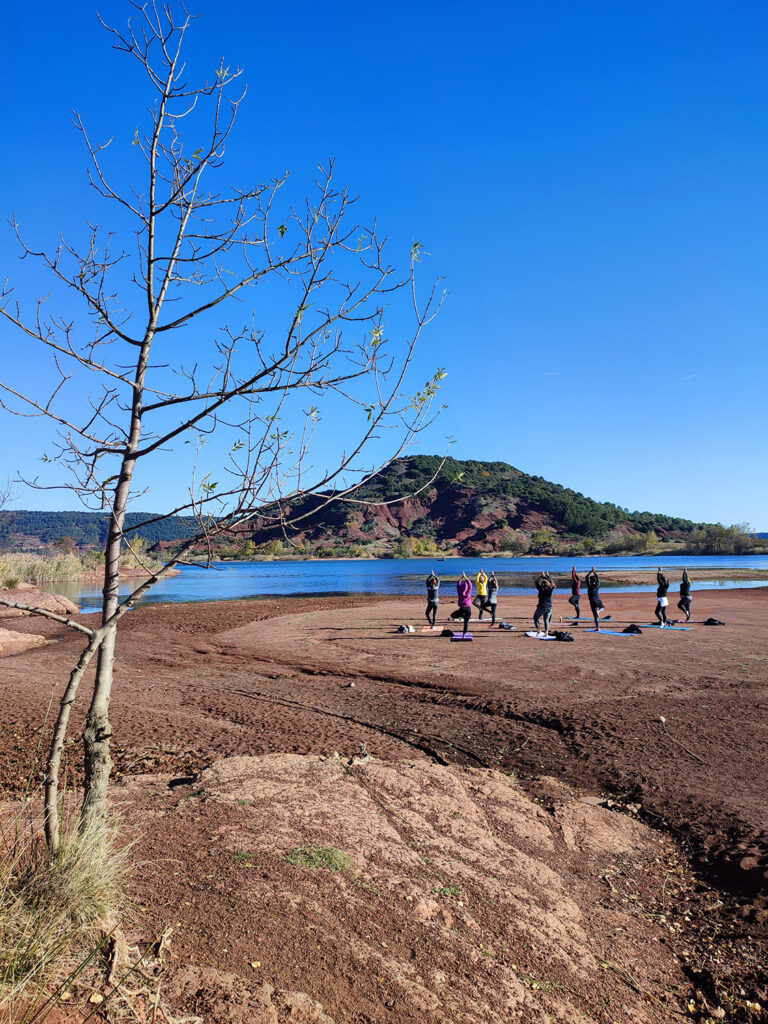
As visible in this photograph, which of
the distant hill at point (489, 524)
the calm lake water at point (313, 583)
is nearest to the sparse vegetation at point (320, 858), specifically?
the calm lake water at point (313, 583)

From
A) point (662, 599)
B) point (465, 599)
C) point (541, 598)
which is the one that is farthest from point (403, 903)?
point (662, 599)

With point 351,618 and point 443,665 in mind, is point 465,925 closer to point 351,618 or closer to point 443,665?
point 443,665

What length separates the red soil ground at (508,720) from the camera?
5.52 meters

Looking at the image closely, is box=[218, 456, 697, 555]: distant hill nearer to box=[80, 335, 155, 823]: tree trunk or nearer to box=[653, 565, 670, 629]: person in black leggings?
box=[653, 565, 670, 629]: person in black leggings

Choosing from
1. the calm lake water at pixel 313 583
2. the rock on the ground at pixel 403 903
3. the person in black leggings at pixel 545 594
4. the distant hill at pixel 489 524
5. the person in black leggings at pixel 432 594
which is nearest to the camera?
the rock on the ground at pixel 403 903

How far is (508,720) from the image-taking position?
33.4ft

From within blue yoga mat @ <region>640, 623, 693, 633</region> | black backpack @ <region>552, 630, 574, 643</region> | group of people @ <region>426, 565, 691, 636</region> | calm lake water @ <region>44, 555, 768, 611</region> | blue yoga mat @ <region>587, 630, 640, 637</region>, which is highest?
group of people @ <region>426, 565, 691, 636</region>

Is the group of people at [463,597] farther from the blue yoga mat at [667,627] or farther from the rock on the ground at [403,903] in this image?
the rock on the ground at [403,903]

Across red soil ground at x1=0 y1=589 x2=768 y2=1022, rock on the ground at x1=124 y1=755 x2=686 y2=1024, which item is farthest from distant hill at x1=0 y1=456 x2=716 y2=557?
rock on the ground at x1=124 y1=755 x2=686 y2=1024

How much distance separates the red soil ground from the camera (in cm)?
552

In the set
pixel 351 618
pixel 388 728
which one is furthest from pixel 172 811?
pixel 351 618

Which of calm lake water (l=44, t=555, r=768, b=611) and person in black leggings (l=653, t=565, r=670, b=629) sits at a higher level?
person in black leggings (l=653, t=565, r=670, b=629)

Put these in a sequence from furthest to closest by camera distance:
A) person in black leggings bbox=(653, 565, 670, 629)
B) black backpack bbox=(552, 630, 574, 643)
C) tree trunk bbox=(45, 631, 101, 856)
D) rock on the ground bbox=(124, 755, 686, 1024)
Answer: person in black leggings bbox=(653, 565, 670, 629)
black backpack bbox=(552, 630, 574, 643)
rock on the ground bbox=(124, 755, 686, 1024)
tree trunk bbox=(45, 631, 101, 856)

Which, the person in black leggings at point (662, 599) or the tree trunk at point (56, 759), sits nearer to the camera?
the tree trunk at point (56, 759)
